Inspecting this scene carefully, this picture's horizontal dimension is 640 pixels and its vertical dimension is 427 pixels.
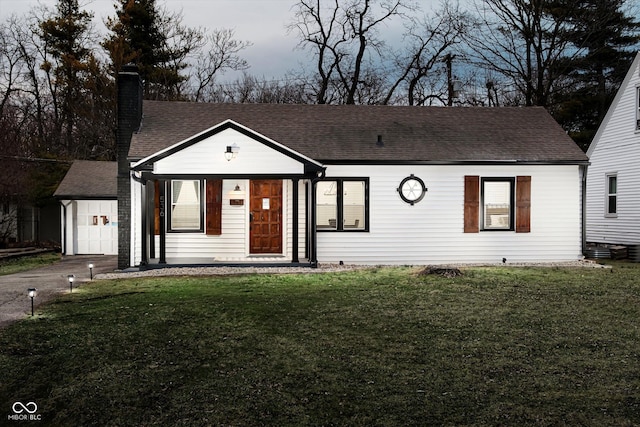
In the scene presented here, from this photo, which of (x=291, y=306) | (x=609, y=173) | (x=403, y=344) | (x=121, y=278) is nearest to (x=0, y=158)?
(x=121, y=278)

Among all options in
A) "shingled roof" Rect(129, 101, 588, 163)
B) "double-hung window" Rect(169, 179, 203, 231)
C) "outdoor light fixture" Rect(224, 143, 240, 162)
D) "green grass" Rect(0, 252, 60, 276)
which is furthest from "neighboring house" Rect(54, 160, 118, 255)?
"outdoor light fixture" Rect(224, 143, 240, 162)

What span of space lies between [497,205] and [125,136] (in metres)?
9.91

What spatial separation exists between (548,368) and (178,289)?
666cm

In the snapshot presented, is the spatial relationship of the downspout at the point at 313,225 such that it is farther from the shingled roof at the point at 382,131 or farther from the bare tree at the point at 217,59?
the bare tree at the point at 217,59

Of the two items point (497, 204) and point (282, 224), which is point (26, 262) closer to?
point (282, 224)

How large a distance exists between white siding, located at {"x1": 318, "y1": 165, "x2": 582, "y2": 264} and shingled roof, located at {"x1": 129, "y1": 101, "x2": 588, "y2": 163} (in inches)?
14.6

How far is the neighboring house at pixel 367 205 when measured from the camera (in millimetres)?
13516

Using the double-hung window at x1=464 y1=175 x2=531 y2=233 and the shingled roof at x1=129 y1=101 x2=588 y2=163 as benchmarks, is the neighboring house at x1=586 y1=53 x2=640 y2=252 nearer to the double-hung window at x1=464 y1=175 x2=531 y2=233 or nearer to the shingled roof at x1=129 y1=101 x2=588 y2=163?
the shingled roof at x1=129 y1=101 x2=588 y2=163

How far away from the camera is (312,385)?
4758 millimetres

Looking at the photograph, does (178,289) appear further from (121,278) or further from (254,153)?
(254,153)

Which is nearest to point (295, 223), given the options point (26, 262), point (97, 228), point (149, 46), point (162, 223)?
point (162, 223)

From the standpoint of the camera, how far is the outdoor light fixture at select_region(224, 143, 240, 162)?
40.5 ft

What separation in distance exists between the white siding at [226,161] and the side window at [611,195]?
1190 centimetres

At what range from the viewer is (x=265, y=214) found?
1395cm
